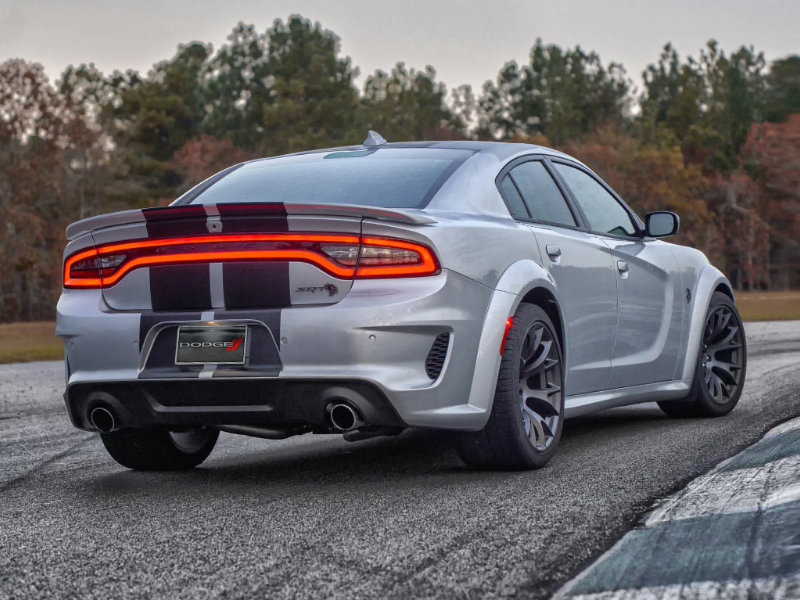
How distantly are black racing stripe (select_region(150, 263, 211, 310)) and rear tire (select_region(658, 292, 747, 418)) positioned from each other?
3534 mm

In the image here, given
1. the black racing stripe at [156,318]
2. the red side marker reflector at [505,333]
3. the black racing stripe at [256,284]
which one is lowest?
the red side marker reflector at [505,333]

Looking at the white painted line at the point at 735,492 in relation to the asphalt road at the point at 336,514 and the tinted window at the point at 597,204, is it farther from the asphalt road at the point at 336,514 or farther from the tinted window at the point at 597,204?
the tinted window at the point at 597,204

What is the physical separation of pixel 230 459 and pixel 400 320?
2.07 m

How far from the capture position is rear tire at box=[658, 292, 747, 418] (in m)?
7.00

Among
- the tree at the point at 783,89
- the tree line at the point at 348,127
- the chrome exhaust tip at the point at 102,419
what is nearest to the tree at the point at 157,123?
the tree line at the point at 348,127

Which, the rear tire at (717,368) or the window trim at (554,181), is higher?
the window trim at (554,181)

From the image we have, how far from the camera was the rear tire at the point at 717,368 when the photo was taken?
7.00m

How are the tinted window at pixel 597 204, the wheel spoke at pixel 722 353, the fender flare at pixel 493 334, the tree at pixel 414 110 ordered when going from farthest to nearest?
the tree at pixel 414 110
the wheel spoke at pixel 722 353
the tinted window at pixel 597 204
the fender flare at pixel 493 334

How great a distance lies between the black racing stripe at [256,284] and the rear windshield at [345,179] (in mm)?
644

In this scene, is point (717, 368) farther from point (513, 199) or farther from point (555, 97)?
point (555, 97)

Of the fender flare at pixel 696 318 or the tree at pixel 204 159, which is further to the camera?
the tree at pixel 204 159

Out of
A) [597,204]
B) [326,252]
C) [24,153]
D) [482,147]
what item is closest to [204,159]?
[24,153]

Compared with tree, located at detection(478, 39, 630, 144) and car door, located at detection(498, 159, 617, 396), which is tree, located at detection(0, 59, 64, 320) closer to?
car door, located at detection(498, 159, 617, 396)

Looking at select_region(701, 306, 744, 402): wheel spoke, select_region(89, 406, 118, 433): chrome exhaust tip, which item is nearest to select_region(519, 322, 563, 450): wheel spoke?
select_region(89, 406, 118, 433): chrome exhaust tip
